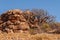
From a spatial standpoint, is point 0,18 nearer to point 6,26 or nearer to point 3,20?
point 3,20

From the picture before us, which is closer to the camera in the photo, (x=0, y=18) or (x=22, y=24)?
(x=22, y=24)

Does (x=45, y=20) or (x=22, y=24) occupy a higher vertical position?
(x=22, y=24)

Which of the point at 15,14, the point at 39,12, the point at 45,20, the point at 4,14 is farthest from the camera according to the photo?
the point at 39,12

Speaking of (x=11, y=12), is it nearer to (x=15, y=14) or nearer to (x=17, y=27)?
(x=15, y=14)

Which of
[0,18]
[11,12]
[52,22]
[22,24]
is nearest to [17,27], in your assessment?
[22,24]

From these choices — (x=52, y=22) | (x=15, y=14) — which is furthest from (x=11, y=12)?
(x=52, y=22)

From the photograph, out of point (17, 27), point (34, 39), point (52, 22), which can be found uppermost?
point (34, 39)

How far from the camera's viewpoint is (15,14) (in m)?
30.5

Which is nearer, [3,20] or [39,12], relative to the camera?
[3,20]

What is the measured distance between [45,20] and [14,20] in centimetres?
1798

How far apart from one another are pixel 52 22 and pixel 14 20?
21879 mm

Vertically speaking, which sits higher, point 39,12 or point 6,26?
point 6,26

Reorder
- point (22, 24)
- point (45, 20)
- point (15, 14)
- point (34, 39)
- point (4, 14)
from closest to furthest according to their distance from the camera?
point (34, 39) < point (22, 24) < point (15, 14) < point (4, 14) < point (45, 20)

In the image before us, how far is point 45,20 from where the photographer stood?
47031 millimetres
